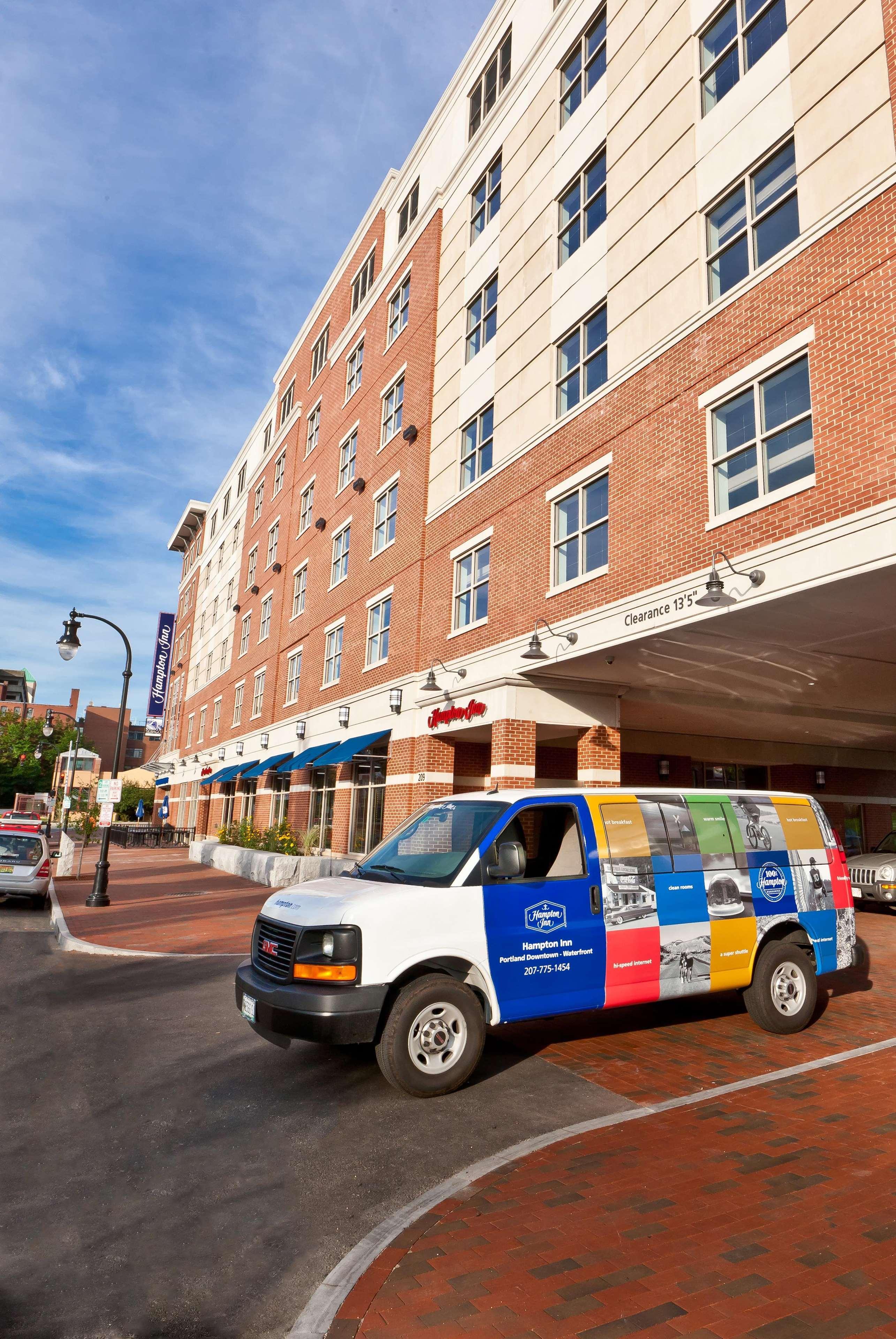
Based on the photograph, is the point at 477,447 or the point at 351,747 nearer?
the point at 477,447

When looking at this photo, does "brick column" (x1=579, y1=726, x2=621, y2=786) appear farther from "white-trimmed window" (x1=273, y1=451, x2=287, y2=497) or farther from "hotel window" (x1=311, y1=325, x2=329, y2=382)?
"white-trimmed window" (x1=273, y1=451, x2=287, y2=497)

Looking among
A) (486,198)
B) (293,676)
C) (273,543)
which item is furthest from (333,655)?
(486,198)

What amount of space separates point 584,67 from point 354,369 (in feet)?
44.7

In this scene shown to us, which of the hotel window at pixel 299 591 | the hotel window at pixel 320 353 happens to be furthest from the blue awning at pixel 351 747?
the hotel window at pixel 320 353

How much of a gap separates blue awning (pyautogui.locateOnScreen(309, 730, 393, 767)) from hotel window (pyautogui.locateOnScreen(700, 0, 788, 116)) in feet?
46.7

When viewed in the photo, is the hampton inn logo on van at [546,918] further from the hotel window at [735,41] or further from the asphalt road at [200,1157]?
the hotel window at [735,41]

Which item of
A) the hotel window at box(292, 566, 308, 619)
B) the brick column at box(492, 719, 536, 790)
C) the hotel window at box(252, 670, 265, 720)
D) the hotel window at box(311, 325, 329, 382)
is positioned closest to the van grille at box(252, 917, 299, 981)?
the brick column at box(492, 719, 536, 790)

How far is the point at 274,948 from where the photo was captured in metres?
6.31

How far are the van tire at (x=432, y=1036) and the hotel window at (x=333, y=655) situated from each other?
65.5ft

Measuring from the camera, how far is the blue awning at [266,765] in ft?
94.1

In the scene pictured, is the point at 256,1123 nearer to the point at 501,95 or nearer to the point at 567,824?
the point at 567,824

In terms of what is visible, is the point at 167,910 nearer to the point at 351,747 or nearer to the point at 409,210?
the point at 351,747

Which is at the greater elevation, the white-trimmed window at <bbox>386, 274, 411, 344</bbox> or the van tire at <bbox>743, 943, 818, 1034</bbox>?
the white-trimmed window at <bbox>386, 274, 411, 344</bbox>

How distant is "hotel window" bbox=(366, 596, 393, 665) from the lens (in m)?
22.5
